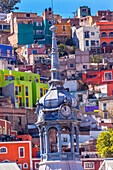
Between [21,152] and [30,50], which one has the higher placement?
[30,50]

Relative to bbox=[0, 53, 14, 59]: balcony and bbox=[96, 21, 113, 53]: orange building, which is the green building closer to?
bbox=[0, 53, 14, 59]: balcony

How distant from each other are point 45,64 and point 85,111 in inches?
926

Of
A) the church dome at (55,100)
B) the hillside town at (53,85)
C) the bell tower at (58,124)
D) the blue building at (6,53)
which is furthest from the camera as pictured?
the blue building at (6,53)

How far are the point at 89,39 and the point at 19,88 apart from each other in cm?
3871

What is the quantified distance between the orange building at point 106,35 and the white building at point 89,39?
1.18 m

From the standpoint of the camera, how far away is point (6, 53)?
12669cm

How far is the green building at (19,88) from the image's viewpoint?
105500 mm

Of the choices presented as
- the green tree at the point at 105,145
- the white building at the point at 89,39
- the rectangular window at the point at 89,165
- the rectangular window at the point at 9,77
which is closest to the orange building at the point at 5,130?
the green tree at the point at 105,145

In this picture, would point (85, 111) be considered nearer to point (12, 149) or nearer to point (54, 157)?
point (12, 149)

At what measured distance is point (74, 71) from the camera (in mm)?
126375

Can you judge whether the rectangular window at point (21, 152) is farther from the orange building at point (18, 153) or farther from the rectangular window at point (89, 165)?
the rectangular window at point (89, 165)

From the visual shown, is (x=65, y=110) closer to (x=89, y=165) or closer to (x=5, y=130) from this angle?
(x=89, y=165)

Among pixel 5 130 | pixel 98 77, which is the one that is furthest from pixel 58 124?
pixel 98 77

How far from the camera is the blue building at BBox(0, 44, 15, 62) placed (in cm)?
12522
